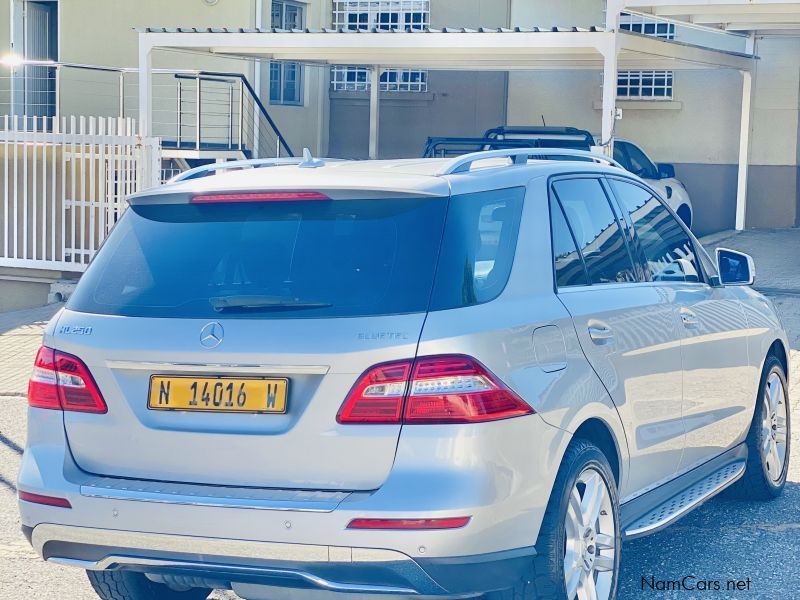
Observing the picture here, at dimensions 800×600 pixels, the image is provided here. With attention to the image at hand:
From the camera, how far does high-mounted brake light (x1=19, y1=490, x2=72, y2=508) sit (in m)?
4.29

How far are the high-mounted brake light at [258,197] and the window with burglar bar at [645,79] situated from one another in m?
16.8

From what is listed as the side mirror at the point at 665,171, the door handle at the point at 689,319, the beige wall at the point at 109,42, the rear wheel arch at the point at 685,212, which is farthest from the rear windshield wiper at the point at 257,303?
the beige wall at the point at 109,42

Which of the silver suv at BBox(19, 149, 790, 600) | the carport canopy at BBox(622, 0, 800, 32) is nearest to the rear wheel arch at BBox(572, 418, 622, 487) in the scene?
the silver suv at BBox(19, 149, 790, 600)

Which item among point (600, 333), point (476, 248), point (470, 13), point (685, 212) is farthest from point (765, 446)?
point (470, 13)

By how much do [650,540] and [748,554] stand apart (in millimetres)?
474

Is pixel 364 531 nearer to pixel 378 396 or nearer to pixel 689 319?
pixel 378 396

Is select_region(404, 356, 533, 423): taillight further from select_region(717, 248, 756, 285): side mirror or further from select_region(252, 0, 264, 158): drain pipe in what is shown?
select_region(252, 0, 264, 158): drain pipe

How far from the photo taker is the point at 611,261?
5.30 meters

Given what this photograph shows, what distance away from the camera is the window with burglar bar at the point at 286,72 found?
21.9m

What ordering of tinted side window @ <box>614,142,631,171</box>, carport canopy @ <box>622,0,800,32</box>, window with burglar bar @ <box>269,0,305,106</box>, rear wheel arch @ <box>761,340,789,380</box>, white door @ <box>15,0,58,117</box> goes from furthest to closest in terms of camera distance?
white door @ <box>15,0,58,117</box> < window with burglar bar @ <box>269,0,305,106</box> < tinted side window @ <box>614,142,631,171</box> < carport canopy @ <box>622,0,800,32</box> < rear wheel arch @ <box>761,340,789,380</box>

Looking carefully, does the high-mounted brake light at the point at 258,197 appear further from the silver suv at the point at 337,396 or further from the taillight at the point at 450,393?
the taillight at the point at 450,393

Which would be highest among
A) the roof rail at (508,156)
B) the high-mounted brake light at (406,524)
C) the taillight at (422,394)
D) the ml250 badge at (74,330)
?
the roof rail at (508,156)

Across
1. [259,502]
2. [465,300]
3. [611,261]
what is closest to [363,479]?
[259,502]

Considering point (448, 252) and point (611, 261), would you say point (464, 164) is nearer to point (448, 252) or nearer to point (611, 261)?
point (448, 252)
